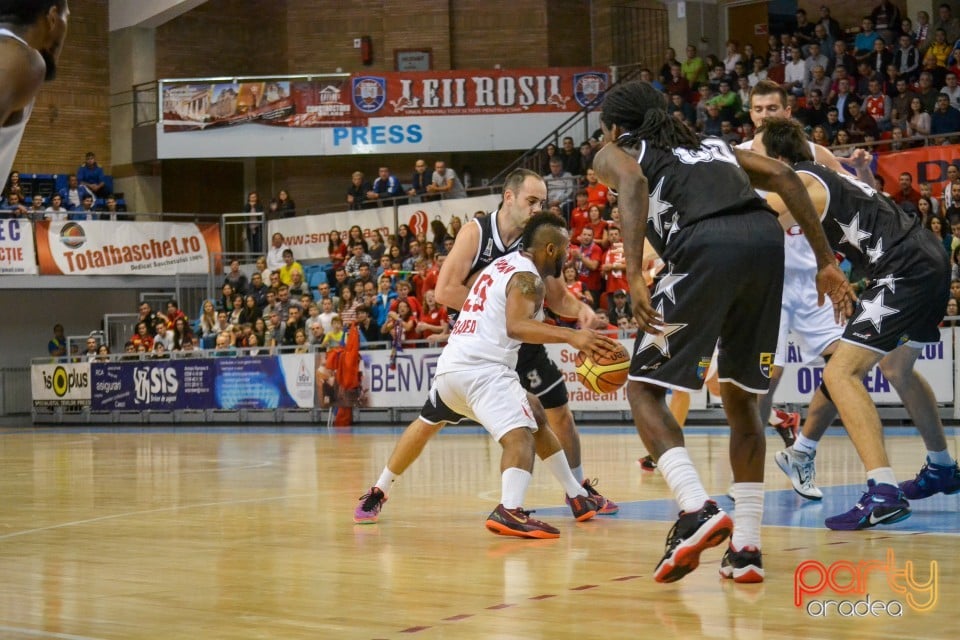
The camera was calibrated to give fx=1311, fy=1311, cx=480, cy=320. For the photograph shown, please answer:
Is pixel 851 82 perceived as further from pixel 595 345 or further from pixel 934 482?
pixel 595 345

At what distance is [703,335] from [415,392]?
52.3ft

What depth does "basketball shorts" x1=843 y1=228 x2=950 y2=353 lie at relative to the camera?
22.3 ft

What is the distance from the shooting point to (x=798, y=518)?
7105 mm

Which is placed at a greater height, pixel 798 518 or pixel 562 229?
pixel 562 229

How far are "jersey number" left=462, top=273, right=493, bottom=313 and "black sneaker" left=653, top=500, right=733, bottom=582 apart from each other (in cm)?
241

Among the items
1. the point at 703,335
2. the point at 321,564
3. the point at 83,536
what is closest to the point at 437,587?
the point at 321,564

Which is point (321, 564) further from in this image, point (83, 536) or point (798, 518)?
point (798, 518)

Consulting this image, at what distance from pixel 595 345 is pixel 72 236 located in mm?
26399

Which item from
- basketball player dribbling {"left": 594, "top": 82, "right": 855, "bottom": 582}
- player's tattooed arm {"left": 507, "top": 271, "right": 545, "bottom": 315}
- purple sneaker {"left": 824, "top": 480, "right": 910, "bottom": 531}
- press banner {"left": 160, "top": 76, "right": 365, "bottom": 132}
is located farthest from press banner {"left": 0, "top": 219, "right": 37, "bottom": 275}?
basketball player dribbling {"left": 594, "top": 82, "right": 855, "bottom": 582}

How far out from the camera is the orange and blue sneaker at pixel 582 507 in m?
7.43

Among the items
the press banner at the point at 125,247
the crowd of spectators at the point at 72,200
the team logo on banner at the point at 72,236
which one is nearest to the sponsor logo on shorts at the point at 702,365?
the crowd of spectators at the point at 72,200

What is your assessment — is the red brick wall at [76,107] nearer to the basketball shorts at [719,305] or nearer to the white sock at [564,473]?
the white sock at [564,473]

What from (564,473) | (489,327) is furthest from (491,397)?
(564,473)

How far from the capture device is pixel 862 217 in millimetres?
6969
